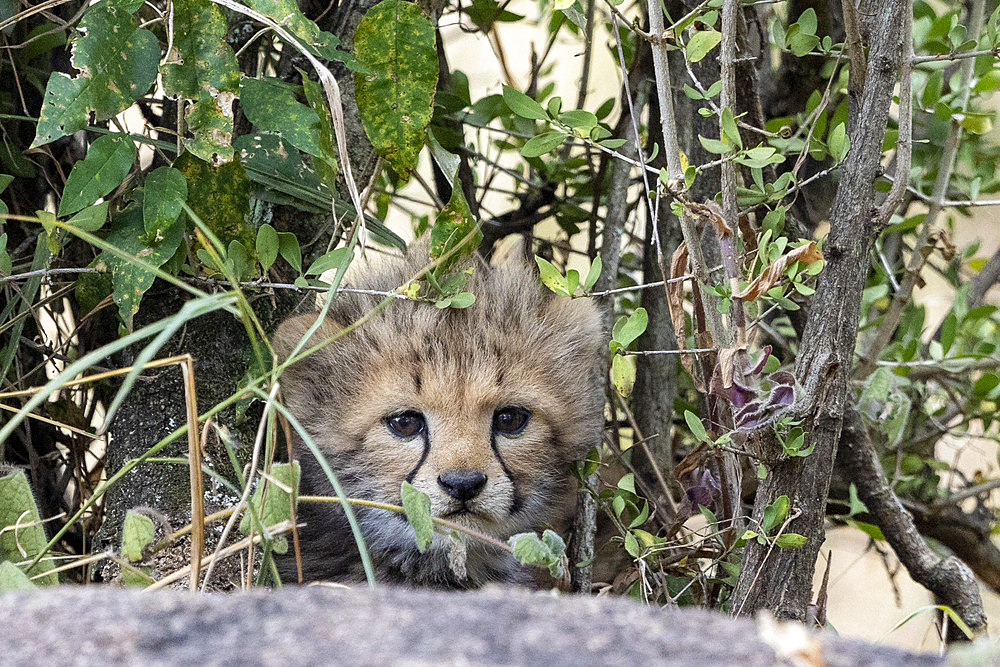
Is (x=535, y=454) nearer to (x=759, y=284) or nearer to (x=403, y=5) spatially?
(x=759, y=284)

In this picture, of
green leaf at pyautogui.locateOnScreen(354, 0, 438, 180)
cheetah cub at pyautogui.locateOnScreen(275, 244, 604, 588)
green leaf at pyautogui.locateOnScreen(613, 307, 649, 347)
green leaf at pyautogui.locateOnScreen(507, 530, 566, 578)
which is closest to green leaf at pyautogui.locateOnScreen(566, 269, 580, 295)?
green leaf at pyautogui.locateOnScreen(613, 307, 649, 347)

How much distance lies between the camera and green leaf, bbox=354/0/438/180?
5.39 ft

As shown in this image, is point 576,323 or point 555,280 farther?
point 576,323

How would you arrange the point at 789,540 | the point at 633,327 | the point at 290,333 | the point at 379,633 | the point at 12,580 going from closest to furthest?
the point at 379,633, the point at 12,580, the point at 789,540, the point at 633,327, the point at 290,333

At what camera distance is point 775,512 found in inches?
59.7

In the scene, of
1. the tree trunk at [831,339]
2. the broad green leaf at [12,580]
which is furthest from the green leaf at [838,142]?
the broad green leaf at [12,580]

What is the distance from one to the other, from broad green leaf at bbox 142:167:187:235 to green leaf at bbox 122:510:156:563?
478mm

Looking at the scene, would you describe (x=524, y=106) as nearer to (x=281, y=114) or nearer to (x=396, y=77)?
(x=396, y=77)

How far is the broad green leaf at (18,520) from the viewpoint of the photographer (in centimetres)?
155

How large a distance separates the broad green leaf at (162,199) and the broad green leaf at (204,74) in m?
0.07

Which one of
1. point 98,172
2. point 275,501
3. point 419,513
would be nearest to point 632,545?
point 419,513

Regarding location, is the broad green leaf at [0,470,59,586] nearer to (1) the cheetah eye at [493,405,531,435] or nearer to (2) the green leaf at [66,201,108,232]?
(2) the green leaf at [66,201,108,232]

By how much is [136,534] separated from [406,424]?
0.55 metres

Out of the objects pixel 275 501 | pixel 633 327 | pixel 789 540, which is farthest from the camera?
pixel 633 327
